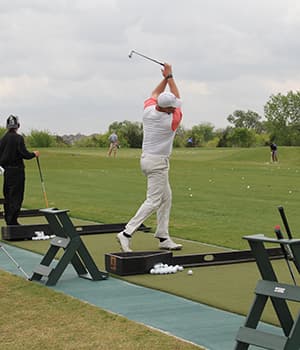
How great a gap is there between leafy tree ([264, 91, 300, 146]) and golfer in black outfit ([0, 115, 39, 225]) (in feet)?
331

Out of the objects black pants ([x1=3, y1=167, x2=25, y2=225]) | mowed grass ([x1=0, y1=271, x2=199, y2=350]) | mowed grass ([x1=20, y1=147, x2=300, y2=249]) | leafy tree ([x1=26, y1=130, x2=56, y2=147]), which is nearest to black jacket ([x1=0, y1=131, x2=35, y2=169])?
black pants ([x1=3, y1=167, x2=25, y2=225])

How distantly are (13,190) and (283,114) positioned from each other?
105m

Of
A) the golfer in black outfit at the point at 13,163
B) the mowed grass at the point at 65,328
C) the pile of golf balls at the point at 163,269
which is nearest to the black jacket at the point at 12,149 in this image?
the golfer in black outfit at the point at 13,163

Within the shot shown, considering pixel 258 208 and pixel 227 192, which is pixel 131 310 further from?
pixel 227 192

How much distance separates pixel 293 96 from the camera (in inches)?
4434

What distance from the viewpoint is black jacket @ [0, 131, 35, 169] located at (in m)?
11.5

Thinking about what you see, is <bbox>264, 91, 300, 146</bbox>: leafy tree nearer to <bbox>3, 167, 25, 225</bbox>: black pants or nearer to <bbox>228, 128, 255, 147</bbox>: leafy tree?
<bbox>228, 128, 255, 147</bbox>: leafy tree

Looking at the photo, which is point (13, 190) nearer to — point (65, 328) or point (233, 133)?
point (65, 328)

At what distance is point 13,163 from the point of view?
11.6 metres

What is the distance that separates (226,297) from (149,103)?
3.39 metres

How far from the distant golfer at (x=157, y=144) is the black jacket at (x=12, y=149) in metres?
2.76

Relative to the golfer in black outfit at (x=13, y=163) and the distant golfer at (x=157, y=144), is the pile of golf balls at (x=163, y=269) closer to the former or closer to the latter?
the distant golfer at (x=157, y=144)

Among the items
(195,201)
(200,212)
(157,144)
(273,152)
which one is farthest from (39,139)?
(157,144)

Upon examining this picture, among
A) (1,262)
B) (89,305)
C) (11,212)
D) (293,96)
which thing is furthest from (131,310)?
(293,96)
